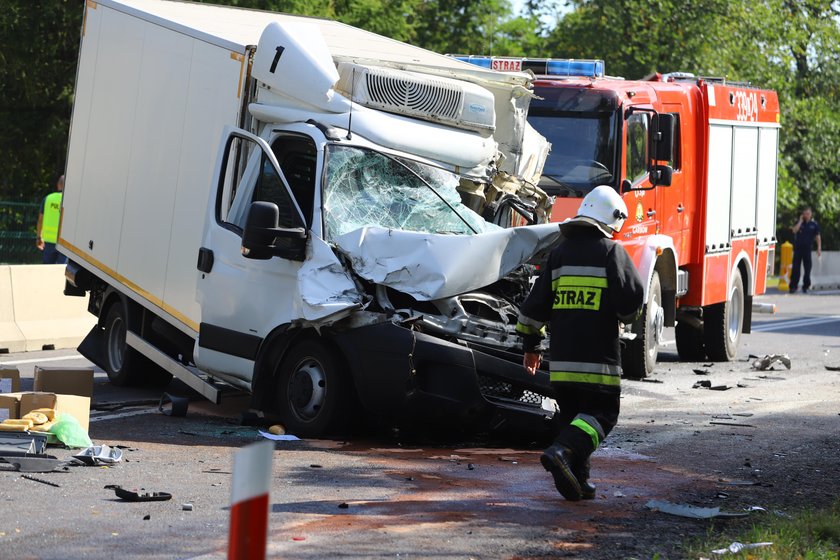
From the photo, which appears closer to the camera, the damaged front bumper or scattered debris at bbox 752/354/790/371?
the damaged front bumper

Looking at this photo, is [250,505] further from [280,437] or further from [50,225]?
[50,225]

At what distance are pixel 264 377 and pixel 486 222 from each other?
1.87 m

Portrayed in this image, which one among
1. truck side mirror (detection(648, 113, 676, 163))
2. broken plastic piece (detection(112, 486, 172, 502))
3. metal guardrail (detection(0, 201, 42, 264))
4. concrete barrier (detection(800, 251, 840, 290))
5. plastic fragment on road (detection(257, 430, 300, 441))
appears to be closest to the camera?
broken plastic piece (detection(112, 486, 172, 502))

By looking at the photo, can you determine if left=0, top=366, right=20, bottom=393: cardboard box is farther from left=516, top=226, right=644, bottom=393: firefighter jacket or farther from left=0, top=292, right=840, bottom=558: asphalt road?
left=516, top=226, right=644, bottom=393: firefighter jacket

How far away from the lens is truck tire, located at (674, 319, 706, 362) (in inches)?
622

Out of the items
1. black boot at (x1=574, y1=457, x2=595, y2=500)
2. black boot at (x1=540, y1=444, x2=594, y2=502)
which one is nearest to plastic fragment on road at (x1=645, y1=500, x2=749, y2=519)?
black boot at (x1=574, y1=457, x2=595, y2=500)

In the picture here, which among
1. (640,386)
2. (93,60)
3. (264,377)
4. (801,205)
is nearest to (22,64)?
(93,60)

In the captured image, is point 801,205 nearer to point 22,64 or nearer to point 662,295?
point 22,64

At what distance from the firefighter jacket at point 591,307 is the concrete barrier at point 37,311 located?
8.34 m

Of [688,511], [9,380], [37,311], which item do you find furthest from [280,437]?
[37,311]

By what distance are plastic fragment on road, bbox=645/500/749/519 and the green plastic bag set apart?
3.36 m

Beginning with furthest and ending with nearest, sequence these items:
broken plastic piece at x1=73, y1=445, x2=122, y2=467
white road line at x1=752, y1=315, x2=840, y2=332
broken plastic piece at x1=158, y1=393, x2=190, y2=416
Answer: white road line at x1=752, y1=315, x2=840, y2=332 → broken plastic piece at x1=158, y1=393, x2=190, y2=416 → broken plastic piece at x1=73, y1=445, x2=122, y2=467

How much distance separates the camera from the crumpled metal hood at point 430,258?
8414 mm

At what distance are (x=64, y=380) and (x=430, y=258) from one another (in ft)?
9.12
